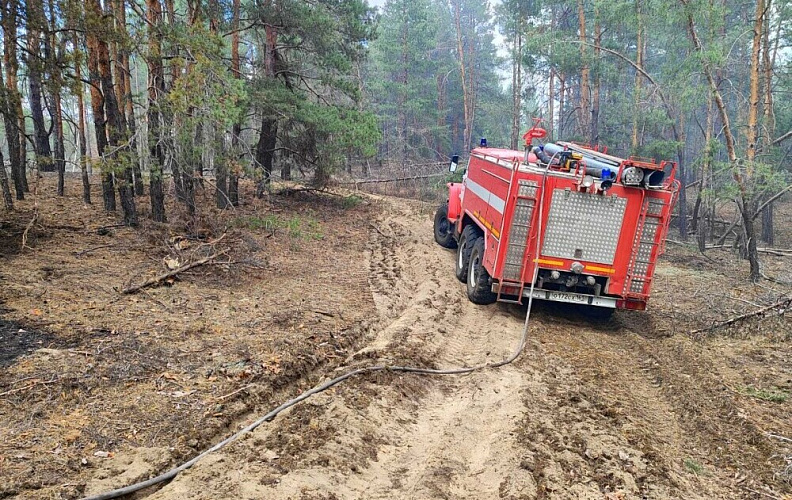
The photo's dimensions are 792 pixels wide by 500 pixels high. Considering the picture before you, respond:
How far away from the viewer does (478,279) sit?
863cm

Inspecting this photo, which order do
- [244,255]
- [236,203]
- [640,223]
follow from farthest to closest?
[236,203]
[244,255]
[640,223]

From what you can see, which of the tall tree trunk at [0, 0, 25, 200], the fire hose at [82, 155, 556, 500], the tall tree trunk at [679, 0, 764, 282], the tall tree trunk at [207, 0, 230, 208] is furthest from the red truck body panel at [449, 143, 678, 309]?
the tall tree trunk at [0, 0, 25, 200]

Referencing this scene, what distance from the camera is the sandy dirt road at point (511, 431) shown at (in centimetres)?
373

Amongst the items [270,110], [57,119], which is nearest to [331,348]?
[270,110]

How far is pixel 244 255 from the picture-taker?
988 cm

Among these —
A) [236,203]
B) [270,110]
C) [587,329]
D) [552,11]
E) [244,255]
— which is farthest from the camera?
[552,11]

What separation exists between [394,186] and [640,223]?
19.1 metres

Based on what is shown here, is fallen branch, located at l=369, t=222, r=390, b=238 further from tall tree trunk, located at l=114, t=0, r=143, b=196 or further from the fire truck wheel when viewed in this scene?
tall tree trunk, located at l=114, t=0, r=143, b=196

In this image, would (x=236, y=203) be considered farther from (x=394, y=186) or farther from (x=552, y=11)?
(x=552, y=11)

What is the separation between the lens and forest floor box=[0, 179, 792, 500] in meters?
3.79

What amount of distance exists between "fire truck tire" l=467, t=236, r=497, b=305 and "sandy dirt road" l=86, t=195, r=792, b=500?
44.6 inches

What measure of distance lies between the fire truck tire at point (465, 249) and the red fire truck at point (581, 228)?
1.63 m

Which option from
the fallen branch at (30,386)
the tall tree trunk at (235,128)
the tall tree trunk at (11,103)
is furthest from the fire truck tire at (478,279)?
the tall tree trunk at (11,103)

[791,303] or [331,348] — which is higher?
[791,303]
